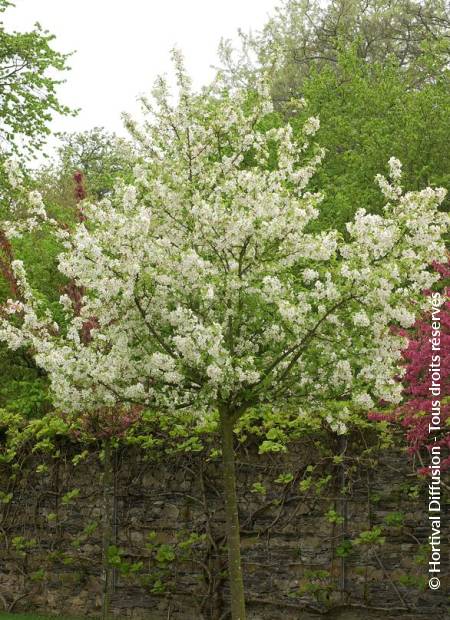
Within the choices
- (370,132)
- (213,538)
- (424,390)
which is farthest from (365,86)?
(424,390)

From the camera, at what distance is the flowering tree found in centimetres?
796

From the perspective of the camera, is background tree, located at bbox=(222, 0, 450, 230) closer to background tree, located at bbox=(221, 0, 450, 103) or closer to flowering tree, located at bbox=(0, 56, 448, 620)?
background tree, located at bbox=(221, 0, 450, 103)

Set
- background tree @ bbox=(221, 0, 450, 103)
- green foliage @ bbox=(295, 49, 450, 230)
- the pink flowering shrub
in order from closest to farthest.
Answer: the pink flowering shrub → green foliage @ bbox=(295, 49, 450, 230) → background tree @ bbox=(221, 0, 450, 103)

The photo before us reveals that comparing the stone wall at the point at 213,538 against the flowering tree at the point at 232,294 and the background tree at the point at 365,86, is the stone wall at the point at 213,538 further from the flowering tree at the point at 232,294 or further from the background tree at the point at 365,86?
the background tree at the point at 365,86

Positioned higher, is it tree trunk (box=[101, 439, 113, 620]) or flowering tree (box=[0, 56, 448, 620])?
flowering tree (box=[0, 56, 448, 620])

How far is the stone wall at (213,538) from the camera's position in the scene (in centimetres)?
1017

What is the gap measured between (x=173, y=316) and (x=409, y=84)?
21.6 metres

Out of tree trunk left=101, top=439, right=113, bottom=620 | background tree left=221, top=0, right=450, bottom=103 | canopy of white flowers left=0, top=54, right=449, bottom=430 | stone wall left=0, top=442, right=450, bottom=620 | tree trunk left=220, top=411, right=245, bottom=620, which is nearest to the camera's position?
canopy of white flowers left=0, top=54, right=449, bottom=430

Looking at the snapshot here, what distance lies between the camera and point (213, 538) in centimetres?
1145

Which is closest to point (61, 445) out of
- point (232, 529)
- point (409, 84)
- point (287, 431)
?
point (287, 431)

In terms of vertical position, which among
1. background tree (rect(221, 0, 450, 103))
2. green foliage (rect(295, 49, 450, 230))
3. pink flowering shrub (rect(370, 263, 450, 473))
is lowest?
pink flowering shrub (rect(370, 263, 450, 473))

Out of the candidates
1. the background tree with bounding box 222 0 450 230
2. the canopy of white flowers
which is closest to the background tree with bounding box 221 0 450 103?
the background tree with bounding box 222 0 450 230

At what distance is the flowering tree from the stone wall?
6.76ft

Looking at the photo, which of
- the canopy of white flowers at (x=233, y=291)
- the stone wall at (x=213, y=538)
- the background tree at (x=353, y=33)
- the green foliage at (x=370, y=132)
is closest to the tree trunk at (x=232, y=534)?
the canopy of white flowers at (x=233, y=291)
